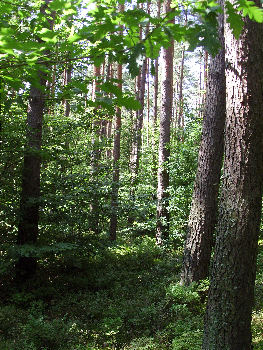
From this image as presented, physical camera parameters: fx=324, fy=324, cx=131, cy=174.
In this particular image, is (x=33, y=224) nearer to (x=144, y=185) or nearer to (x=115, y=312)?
(x=115, y=312)

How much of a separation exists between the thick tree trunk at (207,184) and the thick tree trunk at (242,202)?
2.84 metres

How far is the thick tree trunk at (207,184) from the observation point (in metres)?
6.84

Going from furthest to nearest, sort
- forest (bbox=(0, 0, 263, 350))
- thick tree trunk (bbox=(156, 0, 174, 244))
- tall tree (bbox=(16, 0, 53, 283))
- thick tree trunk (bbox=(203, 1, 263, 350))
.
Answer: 1. thick tree trunk (bbox=(156, 0, 174, 244))
2. tall tree (bbox=(16, 0, 53, 283))
3. thick tree trunk (bbox=(203, 1, 263, 350))
4. forest (bbox=(0, 0, 263, 350))

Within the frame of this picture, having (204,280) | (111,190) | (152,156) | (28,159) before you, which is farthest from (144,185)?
(204,280)

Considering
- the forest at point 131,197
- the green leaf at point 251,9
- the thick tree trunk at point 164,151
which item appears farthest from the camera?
the thick tree trunk at point 164,151

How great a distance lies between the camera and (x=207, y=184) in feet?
23.0

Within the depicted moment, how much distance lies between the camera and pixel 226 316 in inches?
156

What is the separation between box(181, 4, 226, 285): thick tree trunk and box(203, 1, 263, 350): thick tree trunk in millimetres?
2843

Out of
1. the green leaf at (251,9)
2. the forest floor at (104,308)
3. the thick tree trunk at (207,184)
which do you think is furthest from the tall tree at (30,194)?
the green leaf at (251,9)

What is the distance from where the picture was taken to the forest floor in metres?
5.27

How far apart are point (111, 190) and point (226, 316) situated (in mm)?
5696

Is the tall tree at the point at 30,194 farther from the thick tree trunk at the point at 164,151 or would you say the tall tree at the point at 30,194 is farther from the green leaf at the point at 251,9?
the green leaf at the point at 251,9

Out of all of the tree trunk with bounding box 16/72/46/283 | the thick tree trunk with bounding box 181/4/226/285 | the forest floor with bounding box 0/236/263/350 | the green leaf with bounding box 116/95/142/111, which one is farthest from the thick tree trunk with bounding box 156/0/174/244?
the green leaf with bounding box 116/95/142/111

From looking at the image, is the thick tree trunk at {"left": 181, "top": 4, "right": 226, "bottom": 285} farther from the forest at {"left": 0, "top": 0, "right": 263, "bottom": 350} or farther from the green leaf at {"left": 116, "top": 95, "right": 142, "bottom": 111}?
the green leaf at {"left": 116, "top": 95, "right": 142, "bottom": 111}
